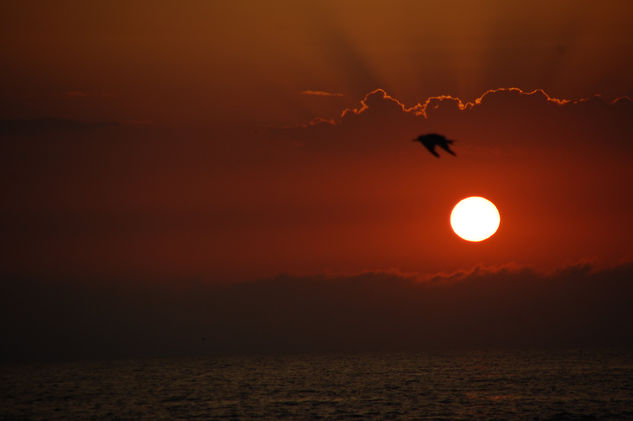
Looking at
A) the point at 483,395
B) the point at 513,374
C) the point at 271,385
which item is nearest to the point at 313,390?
the point at 271,385

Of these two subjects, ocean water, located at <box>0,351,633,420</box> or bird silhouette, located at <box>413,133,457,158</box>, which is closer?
bird silhouette, located at <box>413,133,457,158</box>

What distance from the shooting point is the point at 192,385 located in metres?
155

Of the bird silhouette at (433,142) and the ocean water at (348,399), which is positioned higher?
the bird silhouette at (433,142)

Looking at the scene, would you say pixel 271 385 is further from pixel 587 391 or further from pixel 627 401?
pixel 627 401

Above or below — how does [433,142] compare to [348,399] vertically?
above

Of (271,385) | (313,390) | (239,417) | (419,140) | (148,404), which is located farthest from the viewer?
(271,385)

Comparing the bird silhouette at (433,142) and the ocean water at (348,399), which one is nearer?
the bird silhouette at (433,142)

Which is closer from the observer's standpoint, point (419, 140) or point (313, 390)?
point (419, 140)

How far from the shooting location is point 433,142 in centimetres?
3556

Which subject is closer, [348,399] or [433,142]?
[433,142]

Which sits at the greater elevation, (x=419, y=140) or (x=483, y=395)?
(x=419, y=140)

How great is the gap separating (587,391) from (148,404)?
6620 cm

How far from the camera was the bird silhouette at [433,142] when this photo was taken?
114 ft

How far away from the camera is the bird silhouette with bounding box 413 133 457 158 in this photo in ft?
114
